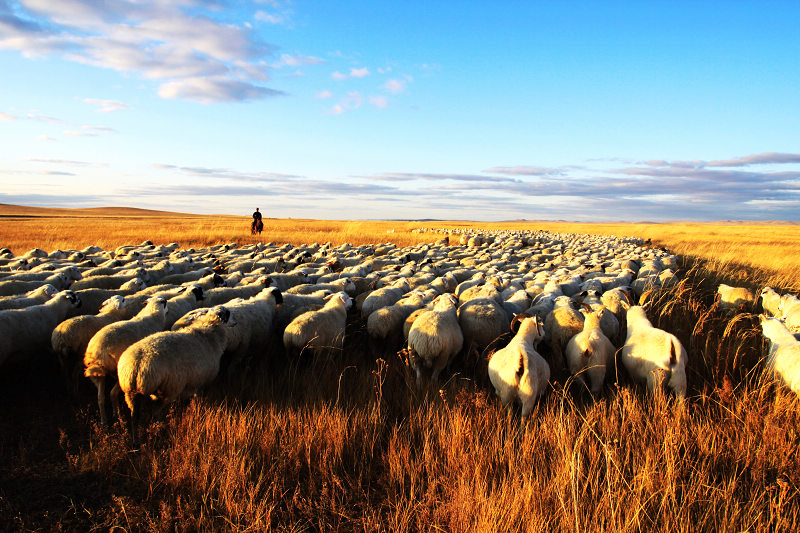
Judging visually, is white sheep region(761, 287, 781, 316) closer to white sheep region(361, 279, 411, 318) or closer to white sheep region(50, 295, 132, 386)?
white sheep region(361, 279, 411, 318)

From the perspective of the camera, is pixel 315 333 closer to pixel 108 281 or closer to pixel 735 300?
pixel 108 281

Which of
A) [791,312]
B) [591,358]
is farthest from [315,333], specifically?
[791,312]

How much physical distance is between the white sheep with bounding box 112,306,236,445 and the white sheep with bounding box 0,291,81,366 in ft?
7.21

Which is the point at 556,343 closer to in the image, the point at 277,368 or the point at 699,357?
the point at 699,357

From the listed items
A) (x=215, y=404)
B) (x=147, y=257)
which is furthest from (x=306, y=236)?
(x=215, y=404)

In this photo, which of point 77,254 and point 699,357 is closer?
point 699,357

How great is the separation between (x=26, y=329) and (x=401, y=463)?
5.90 m

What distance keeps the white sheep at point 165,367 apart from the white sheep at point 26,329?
86.5 inches

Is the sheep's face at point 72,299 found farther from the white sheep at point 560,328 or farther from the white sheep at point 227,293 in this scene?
the white sheep at point 560,328

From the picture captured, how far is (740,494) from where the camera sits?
348 cm

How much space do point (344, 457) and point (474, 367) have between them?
10.2 feet

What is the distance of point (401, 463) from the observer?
396cm

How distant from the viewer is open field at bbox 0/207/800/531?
3.26 meters

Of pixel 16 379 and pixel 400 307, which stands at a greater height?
pixel 400 307
